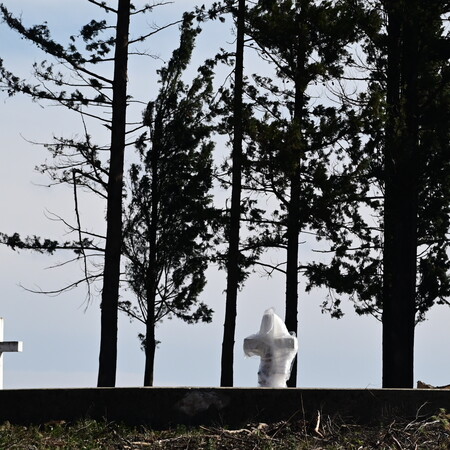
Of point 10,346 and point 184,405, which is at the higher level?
point 10,346

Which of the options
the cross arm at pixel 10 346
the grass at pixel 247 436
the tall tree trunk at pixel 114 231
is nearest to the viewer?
the grass at pixel 247 436

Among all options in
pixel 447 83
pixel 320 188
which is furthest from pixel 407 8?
pixel 320 188

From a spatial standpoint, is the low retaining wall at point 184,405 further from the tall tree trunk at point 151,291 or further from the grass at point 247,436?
the tall tree trunk at point 151,291

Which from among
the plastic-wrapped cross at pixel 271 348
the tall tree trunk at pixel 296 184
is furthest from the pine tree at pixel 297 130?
the plastic-wrapped cross at pixel 271 348

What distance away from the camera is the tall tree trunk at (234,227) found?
2009 cm

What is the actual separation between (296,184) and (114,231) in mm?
4678

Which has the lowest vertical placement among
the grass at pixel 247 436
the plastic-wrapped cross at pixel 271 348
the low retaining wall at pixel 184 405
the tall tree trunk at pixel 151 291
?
the grass at pixel 247 436

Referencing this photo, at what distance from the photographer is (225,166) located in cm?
2278

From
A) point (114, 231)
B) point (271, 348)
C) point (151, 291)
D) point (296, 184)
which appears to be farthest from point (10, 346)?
point (271, 348)

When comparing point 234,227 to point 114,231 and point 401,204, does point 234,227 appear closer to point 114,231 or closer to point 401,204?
point 114,231

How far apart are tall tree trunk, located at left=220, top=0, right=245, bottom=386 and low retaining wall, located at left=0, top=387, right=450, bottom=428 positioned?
439 inches

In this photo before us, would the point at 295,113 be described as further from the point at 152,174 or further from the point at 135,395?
the point at 135,395

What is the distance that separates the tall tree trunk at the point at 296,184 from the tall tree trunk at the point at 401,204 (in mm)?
1860

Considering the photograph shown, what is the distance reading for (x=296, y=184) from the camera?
21.6 m
